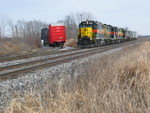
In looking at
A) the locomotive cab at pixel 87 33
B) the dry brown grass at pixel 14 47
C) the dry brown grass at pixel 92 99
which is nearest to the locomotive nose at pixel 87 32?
the locomotive cab at pixel 87 33

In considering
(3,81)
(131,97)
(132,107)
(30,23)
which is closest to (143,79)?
(131,97)

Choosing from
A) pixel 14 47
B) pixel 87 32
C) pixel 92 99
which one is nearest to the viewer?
pixel 92 99

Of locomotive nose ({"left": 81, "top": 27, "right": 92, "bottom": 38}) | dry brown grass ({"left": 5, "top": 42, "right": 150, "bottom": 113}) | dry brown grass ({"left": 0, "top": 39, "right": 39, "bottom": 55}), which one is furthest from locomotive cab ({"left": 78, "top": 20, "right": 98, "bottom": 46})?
dry brown grass ({"left": 5, "top": 42, "right": 150, "bottom": 113})

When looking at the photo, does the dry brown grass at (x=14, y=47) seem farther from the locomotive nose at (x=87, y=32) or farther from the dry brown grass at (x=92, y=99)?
the dry brown grass at (x=92, y=99)

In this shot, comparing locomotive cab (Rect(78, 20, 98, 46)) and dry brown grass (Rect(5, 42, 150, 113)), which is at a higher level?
locomotive cab (Rect(78, 20, 98, 46))

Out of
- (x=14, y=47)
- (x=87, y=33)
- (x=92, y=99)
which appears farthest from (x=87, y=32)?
(x=92, y=99)

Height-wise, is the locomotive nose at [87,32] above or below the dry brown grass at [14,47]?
above

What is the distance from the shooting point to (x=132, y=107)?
4.47 metres

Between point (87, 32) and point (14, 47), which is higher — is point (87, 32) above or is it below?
above

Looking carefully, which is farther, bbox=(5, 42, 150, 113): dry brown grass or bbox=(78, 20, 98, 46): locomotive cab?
bbox=(78, 20, 98, 46): locomotive cab

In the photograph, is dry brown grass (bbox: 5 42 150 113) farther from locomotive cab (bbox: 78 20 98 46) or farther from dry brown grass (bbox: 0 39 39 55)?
locomotive cab (bbox: 78 20 98 46)

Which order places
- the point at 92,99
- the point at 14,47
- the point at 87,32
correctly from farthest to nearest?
the point at 14,47
the point at 87,32
the point at 92,99

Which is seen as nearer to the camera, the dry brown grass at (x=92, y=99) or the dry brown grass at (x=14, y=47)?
the dry brown grass at (x=92, y=99)

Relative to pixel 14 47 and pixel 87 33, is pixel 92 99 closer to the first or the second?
pixel 87 33
